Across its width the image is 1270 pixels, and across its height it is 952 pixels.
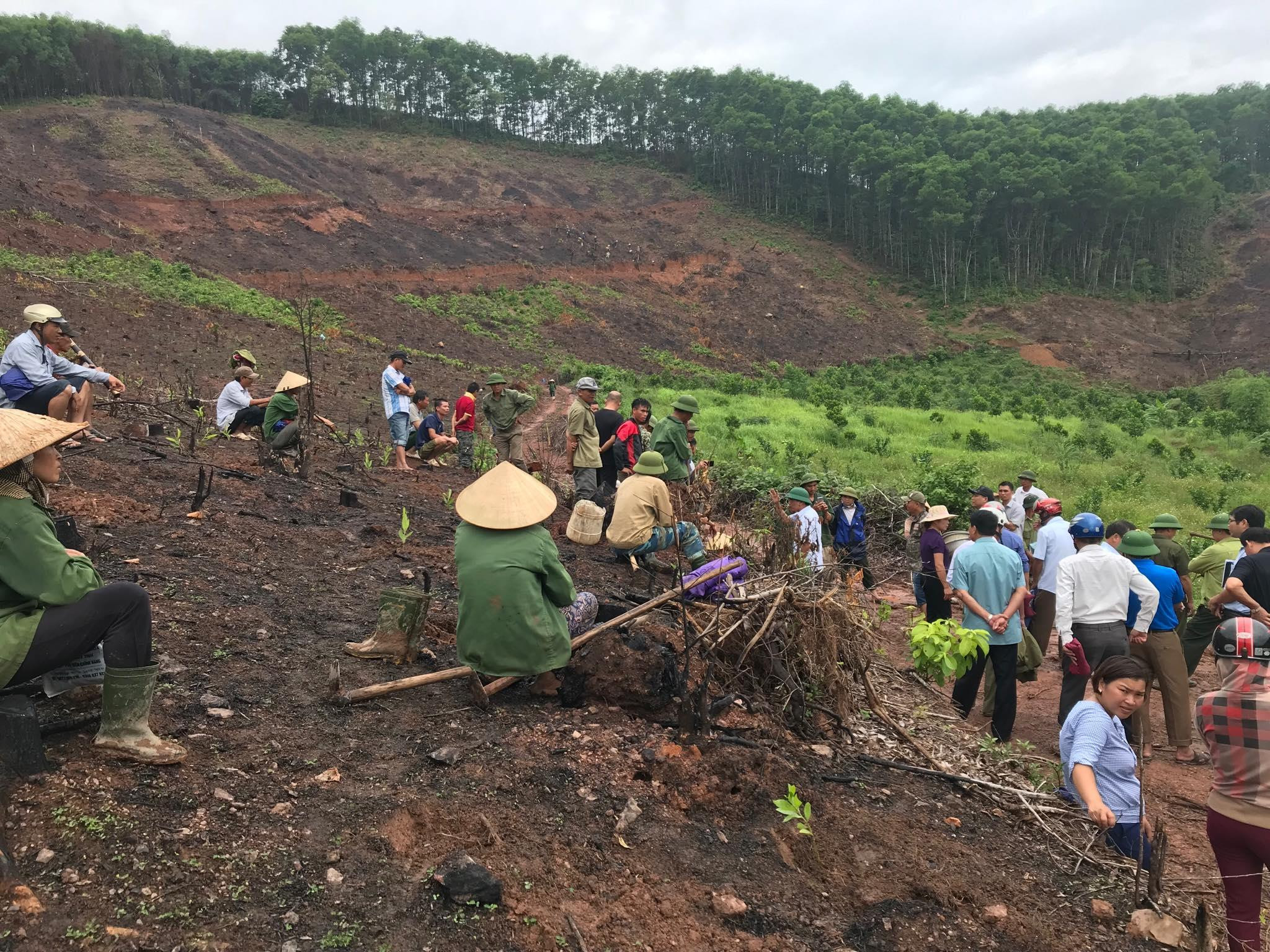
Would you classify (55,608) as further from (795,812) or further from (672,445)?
(672,445)

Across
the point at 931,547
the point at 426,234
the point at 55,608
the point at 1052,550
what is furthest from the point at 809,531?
the point at 426,234

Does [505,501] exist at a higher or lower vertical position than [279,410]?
higher

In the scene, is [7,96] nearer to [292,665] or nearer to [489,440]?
[489,440]

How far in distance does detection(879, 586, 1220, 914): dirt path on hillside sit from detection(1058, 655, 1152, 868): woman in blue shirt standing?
333mm

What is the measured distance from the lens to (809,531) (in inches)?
291

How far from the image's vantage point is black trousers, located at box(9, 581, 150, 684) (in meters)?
3.07

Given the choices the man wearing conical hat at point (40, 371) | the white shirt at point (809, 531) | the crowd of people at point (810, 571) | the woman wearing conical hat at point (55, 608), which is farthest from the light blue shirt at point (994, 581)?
the man wearing conical hat at point (40, 371)

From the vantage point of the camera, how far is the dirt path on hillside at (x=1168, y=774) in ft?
14.7

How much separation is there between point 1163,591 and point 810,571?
288 centimetres

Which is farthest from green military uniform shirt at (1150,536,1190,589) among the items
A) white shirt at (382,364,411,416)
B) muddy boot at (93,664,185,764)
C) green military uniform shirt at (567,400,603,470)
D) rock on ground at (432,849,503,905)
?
white shirt at (382,364,411,416)

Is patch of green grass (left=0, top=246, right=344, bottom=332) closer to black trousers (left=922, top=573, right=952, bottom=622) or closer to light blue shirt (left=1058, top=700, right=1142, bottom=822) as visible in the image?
black trousers (left=922, top=573, right=952, bottom=622)

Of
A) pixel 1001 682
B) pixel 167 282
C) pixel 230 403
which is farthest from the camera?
pixel 167 282

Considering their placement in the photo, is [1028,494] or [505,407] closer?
[1028,494]

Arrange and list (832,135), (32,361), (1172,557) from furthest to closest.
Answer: (832,135) → (1172,557) → (32,361)
